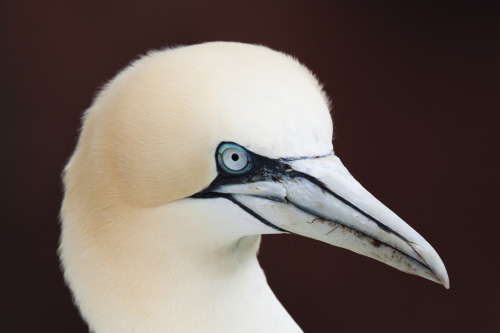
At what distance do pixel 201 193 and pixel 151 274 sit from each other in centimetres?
29

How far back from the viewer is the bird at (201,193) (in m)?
1.58

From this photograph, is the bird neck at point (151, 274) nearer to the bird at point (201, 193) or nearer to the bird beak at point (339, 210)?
the bird at point (201, 193)

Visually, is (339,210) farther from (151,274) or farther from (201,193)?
(151,274)

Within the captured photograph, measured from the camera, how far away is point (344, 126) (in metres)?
3.23

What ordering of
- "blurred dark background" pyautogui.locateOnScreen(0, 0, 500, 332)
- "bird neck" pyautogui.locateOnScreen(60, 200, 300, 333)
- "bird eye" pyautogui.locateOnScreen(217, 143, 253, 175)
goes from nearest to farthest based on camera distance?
"bird eye" pyautogui.locateOnScreen(217, 143, 253, 175), "bird neck" pyautogui.locateOnScreen(60, 200, 300, 333), "blurred dark background" pyautogui.locateOnScreen(0, 0, 500, 332)

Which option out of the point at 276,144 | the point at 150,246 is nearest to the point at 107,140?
the point at 150,246

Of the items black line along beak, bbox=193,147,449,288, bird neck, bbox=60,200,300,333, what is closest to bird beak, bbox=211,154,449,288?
black line along beak, bbox=193,147,449,288

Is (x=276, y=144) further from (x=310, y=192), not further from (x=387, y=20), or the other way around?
(x=387, y=20)

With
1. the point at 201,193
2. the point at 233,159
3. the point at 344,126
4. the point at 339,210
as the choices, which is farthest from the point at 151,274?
the point at 344,126

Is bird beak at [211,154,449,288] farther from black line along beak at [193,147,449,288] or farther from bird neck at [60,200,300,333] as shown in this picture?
bird neck at [60,200,300,333]


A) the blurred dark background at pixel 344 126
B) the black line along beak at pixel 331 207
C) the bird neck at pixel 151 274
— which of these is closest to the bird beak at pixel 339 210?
the black line along beak at pixel 331 207

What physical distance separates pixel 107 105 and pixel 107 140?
0.10m

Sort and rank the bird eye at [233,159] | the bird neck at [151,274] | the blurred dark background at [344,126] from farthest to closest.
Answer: the blurred dark background at [344,126]
the bird neck at [151,274]
the bird eye at [233,159]

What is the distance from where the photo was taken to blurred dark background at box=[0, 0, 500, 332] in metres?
2.67
